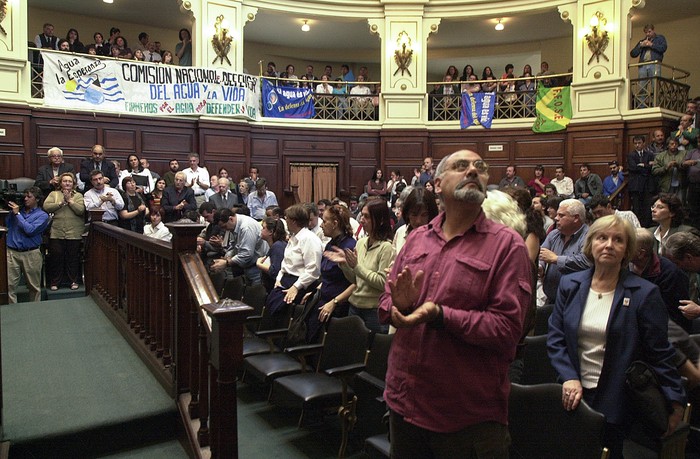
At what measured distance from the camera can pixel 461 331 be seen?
1.65 m

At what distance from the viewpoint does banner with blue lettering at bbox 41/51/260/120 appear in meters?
9.89

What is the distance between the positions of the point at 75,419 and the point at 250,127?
9978 millimetres

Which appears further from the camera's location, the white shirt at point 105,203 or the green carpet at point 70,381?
the white shirt at point 105,203

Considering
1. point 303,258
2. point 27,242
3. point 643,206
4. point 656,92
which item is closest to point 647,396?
point 303,258

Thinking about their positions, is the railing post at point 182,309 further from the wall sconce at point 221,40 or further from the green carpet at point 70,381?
the wall sconce at point 221,40

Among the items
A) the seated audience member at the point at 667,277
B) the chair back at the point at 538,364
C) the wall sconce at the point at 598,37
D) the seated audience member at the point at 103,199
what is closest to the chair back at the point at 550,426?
the chair back at the point at 538,364

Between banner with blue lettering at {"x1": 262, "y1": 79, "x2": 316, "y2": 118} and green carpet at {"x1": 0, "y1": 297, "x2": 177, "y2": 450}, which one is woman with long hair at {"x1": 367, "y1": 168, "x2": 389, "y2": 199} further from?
green carpet at {"x1": 0, "y1": 297, "x2": 177, "y2": 450}

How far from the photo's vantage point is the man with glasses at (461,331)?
168 centimetres

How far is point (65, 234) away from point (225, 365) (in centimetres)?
585

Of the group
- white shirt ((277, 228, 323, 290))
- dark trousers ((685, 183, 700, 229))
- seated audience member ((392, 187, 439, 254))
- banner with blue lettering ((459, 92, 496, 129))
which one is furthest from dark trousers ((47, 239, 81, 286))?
dark trousers ((685, 183, 700, 229))

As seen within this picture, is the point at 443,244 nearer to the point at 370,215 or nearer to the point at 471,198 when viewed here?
the point at 471,198

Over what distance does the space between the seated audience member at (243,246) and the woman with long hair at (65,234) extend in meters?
2.42

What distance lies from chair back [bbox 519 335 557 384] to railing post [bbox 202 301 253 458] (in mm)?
1639

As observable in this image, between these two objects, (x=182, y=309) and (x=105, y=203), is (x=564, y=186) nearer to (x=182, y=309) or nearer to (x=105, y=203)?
(x=105, y=203)
